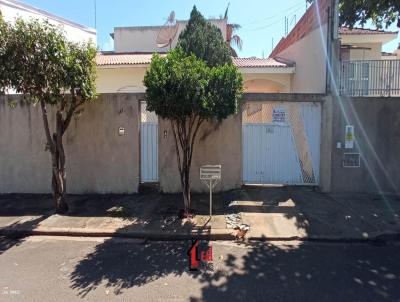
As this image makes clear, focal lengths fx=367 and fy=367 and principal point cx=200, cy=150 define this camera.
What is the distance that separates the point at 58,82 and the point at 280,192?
17.5 feet

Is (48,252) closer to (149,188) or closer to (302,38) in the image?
(149,188)

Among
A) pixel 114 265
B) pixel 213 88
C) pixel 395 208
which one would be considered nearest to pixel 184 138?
pixel 213 88

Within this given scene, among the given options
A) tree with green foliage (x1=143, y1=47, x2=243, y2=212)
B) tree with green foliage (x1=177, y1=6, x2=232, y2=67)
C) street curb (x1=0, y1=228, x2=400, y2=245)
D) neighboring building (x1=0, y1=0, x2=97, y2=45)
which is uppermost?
neighboring building (x1=0, y1=0, x2=97, y2=45)

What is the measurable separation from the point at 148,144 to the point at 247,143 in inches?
94.4

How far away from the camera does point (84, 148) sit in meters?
8.76

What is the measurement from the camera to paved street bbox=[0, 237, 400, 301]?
165 inches

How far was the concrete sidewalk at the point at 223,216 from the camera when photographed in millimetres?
6328

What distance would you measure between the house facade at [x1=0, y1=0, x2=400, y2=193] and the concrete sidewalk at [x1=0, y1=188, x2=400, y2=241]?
424mm

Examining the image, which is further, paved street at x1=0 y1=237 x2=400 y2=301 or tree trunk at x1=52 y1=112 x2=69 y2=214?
tree trunk at x1=52 y1=112 x2=69 y2=214

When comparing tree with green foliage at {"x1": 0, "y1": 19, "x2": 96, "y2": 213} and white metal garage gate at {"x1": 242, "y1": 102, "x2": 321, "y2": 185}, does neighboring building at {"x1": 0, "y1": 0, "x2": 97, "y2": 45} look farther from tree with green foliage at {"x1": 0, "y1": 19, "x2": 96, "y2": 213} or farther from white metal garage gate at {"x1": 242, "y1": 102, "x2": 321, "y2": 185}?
white metal garage gate at {"x1": 242, "y1": 102, "x2": 321, "y2": 185}

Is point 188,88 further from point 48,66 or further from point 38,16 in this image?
point 38,16

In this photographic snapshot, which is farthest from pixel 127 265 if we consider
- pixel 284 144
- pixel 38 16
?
pixel 38 16

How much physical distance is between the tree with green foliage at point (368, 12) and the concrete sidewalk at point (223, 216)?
15.3 ft

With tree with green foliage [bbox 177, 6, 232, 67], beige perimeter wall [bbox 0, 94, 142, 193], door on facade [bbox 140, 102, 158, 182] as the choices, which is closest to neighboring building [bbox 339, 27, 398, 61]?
tree with green foliage [bbox 177, 6, 232, 67]
